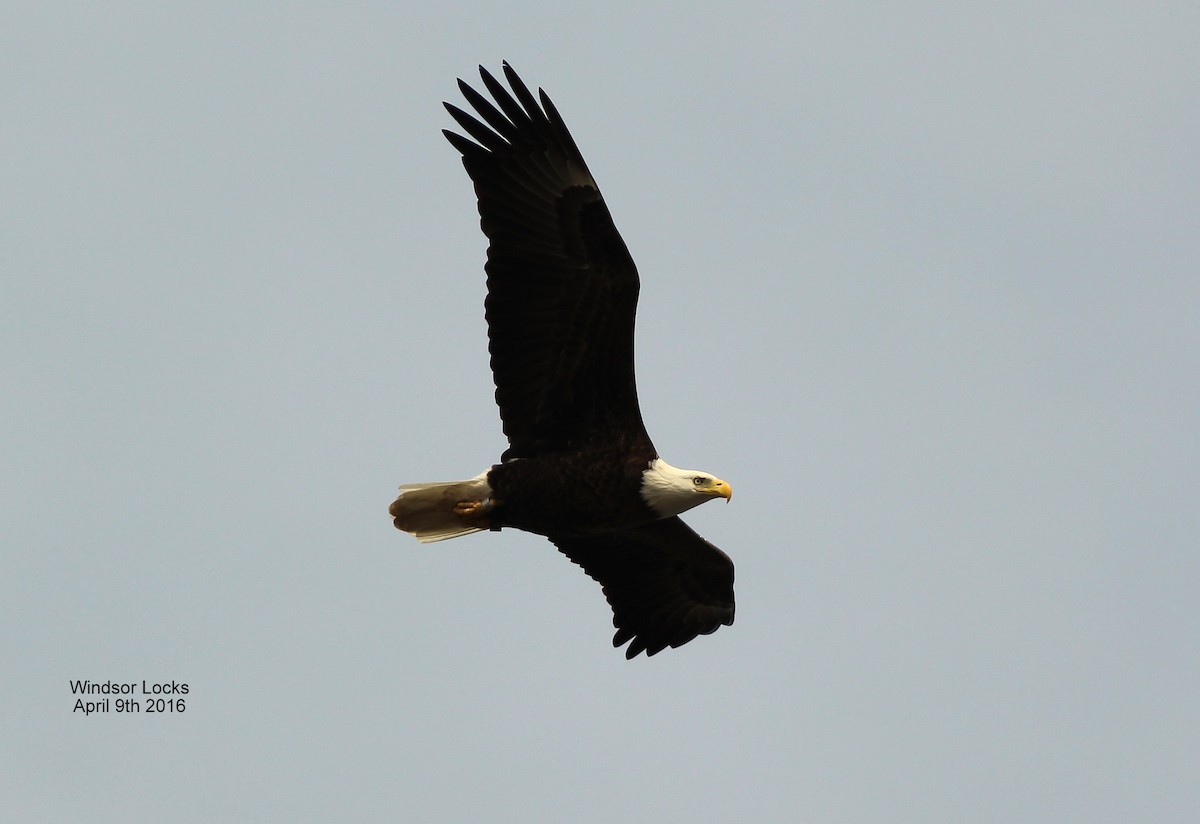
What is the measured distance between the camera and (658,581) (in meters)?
16.5

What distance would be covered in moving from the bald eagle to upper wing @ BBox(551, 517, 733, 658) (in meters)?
1.29

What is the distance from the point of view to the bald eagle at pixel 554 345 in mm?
14539

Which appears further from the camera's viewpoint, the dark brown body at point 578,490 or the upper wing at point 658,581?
the upper wing at point 658,581

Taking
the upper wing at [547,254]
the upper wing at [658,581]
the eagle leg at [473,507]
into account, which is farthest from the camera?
the upper wing at [658,581]

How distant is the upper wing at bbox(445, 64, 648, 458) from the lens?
1452 cm

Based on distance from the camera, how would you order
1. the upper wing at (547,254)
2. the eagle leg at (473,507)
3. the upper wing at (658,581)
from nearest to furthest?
the upper wing at (547,254)
the eagle leg at (473,507)
the upper wing at (658,581)

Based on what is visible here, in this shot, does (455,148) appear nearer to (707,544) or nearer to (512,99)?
(512,99)

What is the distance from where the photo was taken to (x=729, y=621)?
16703 millimetres

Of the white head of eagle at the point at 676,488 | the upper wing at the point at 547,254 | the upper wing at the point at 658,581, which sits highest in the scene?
the upper wing at the point at 547,254

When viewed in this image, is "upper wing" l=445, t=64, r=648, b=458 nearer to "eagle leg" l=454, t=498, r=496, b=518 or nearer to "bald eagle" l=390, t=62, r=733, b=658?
"bald eagle" l=390, t=62, r=733, b=658

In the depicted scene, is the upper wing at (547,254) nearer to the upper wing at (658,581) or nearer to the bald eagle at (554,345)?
the bald eagle at (554,345)

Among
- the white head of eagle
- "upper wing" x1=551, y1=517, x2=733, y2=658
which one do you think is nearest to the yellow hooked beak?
the white head of eagle

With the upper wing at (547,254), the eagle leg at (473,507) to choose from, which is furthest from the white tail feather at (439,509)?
the upper wing at (547,254)

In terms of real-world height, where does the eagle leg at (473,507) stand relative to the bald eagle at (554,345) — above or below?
below
